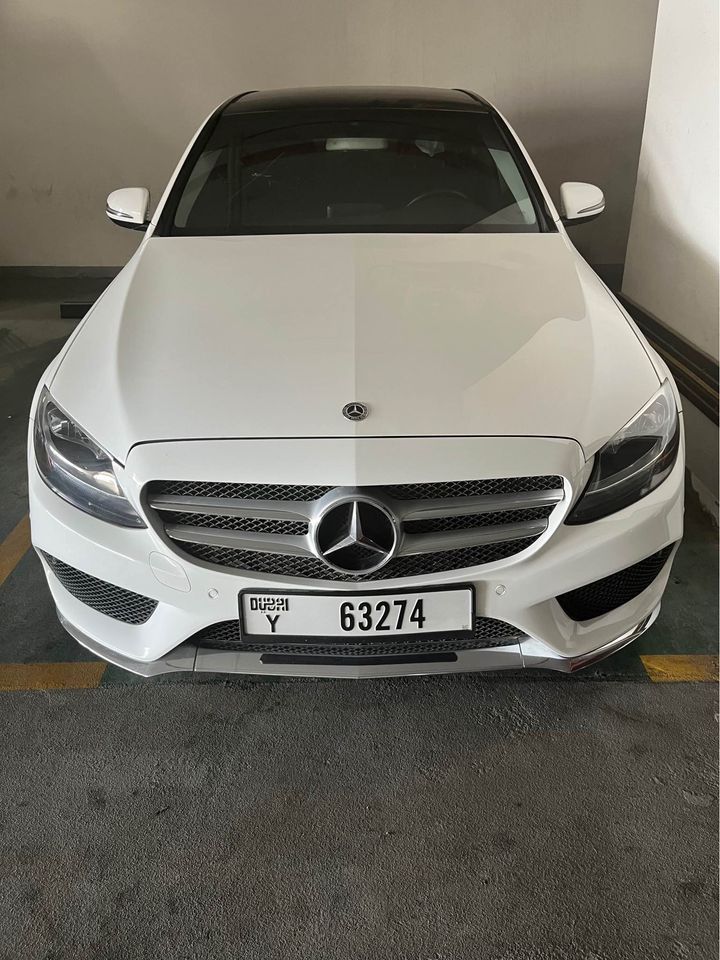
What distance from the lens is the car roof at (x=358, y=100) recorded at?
2709 millimetres

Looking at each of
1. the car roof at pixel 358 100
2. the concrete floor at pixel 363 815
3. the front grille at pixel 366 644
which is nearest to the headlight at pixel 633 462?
the front grille at pixel 366 644

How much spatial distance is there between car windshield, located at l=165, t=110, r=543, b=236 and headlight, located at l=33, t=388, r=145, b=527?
93cm

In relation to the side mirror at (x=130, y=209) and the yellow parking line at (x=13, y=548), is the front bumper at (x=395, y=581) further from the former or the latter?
the side mirror at (x=130, y=209)

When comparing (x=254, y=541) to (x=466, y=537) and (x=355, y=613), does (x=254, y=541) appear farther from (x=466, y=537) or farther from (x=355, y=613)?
(x=466, y=537)

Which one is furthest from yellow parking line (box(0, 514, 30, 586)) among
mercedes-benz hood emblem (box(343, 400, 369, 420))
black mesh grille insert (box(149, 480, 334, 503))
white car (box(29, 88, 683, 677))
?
mercedes-benz hood emblem (box(343, 400, 369, 420))

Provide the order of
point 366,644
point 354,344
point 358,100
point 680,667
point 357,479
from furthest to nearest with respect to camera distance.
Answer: point 358,100 → point 680,667 → point 354,344 → point 366,644 → point 357,479

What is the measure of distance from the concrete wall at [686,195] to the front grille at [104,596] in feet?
6.44

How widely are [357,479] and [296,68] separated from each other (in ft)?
14.2

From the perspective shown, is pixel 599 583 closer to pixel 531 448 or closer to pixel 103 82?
pixel 531 448

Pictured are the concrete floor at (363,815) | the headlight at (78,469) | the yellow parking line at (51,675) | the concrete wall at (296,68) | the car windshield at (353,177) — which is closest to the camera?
the concrete floor at (363,815)

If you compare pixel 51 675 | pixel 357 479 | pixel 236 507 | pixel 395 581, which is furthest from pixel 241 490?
pixel 51 675

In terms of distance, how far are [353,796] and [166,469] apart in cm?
80

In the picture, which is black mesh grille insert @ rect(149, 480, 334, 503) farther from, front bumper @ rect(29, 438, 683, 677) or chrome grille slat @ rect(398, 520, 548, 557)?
chrome grille slat @ rect(398, 520, 548, 557)

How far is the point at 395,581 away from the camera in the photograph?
146cm
